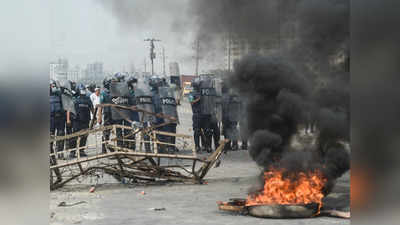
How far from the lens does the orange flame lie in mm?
6254

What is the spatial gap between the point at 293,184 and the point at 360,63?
3.44 m

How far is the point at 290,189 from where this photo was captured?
20.9ft

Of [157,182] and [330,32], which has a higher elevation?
[330,32]

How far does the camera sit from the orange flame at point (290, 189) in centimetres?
625

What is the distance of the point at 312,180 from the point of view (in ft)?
21.2

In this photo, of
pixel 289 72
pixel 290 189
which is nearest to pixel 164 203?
pixel 290 189

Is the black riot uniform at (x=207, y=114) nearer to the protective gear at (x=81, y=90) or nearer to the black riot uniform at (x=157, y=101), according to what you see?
the black riot uniform at (x=157, y=101)

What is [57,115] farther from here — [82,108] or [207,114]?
[207,114]

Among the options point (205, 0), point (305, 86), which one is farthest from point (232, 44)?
point (305, 86)

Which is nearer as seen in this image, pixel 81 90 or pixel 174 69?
pixel 174 69

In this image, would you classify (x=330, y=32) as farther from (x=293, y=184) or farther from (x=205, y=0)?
(x=293, y=184)

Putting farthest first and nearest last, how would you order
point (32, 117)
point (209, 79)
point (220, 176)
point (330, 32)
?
point (209, 79) → point (220, 176) → point (330, 32) → point (32, 117)

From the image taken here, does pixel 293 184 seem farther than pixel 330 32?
No

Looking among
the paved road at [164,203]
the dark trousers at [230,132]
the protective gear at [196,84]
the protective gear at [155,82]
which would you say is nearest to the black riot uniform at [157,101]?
the protective gear at [155,82]
